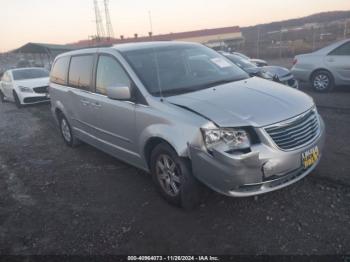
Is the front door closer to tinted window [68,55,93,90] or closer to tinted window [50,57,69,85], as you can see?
tinted window [68,55,93,90]

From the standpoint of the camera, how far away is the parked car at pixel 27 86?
1181 centimetres

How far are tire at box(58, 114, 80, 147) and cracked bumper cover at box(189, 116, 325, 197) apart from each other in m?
3.71

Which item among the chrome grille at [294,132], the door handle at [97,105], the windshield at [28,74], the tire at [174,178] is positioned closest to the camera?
the chrome grille at [294,132]

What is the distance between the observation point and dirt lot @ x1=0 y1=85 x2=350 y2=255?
303cm

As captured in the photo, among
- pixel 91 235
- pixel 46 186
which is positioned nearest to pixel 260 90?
pixel 91 235

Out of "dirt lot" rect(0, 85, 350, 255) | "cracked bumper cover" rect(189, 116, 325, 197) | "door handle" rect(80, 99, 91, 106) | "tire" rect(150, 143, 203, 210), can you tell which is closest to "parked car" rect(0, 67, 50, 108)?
"door handle" rect(80, 99, 91, 106)

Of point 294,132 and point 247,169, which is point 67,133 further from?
point 294,132

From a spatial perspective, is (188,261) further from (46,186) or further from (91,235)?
(46,186)

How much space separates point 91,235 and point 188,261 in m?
1.15

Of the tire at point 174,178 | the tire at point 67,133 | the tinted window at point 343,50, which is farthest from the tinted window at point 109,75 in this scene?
the tinted window at point 343,50

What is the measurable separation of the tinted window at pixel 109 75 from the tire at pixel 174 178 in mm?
1059

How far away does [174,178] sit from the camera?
354cm

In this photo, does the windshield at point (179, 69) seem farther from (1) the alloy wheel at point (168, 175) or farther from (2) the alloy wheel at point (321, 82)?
(2) the alloy wheel at point (321, 82)

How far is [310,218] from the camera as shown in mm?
3234
